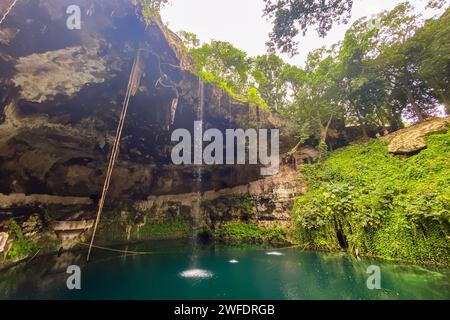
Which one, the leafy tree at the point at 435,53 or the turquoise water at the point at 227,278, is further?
the leafy tree at the point at 435,53

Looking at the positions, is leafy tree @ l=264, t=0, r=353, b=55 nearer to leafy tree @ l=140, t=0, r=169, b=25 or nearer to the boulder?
leafy tree @ l=140, t=0, r=169, b=25

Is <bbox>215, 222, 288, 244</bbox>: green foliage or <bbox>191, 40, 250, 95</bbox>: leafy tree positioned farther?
<bbox>191, 40, 250, 95</bbox>: leafy tree

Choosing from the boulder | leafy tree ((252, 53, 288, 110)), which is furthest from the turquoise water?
leafy tree ((252, 53, 288, 110))

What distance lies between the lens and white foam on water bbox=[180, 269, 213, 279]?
7.20 meters

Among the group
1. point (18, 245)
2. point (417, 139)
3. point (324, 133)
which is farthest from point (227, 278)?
point (324, 133)

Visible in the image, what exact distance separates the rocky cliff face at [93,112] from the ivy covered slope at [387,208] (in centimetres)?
334

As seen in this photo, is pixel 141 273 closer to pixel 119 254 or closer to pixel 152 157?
pixel 119 254

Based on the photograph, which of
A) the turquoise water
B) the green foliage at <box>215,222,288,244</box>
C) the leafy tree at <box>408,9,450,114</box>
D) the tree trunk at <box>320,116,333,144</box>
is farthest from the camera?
the tree trunk at <box>320,116,333,144</box>

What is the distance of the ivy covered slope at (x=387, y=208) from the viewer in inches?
269

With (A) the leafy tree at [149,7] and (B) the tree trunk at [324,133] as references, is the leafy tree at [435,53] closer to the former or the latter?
(B) the tree trunk at [324,133]

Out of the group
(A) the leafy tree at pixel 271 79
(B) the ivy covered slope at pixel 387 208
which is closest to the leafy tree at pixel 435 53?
(B) the ivy covered slope at pixel 387 208

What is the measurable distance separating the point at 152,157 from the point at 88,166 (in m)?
3.43

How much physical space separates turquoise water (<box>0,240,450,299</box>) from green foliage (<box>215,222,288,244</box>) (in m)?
2.68

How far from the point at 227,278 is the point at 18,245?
27.1ft
